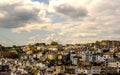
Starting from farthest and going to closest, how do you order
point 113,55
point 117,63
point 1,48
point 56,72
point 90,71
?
point 1,48, point 113,55, point 117,63, point 90,71, point 56,72

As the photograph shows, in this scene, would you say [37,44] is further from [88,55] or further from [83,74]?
[83,74]

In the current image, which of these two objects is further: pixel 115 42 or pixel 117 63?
pixel 115 42

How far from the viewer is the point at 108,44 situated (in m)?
108

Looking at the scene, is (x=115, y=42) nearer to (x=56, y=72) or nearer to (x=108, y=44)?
(x=108, y=44)

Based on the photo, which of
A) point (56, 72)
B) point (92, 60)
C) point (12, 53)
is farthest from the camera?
point (12, 53)

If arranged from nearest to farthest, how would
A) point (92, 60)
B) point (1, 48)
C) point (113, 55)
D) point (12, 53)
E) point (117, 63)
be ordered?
1. point (117, 63)
2. point (92, 60)
3. point (113, 55)
4. point (12, 53)
5. point (1, 48)

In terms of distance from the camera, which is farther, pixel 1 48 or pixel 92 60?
pixel 1 48

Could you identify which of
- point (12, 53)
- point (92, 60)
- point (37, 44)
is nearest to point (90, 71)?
point (92, 60)

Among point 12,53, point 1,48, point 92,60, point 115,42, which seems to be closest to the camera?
point 92,60

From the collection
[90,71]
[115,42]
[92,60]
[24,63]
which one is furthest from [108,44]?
[90,71]

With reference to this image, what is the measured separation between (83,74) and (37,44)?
6459cm

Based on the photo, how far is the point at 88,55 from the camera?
80.2m

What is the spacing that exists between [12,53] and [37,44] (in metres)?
22.7

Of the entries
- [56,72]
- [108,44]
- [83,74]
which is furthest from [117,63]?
[108,44]
